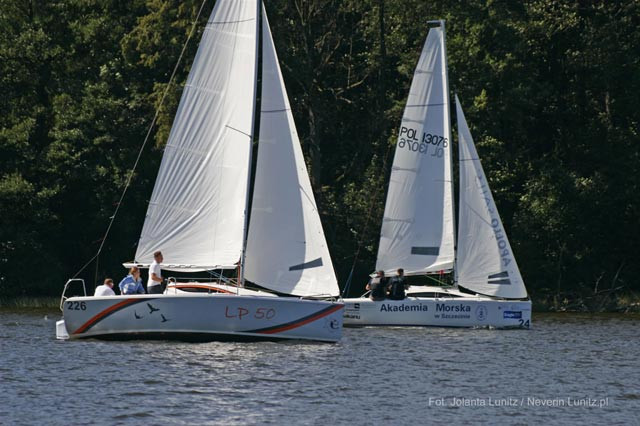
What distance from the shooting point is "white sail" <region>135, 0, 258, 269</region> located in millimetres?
30531

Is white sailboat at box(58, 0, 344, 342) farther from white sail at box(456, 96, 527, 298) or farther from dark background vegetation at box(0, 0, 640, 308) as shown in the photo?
dark background vegetation at box(0, 0, 640, 308)

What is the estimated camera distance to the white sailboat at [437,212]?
3834 centimetres

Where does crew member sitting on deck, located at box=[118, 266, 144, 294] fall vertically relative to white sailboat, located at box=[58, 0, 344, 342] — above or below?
below

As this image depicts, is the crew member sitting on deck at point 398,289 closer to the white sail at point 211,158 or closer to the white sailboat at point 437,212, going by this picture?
the white sailboat at point 437,212

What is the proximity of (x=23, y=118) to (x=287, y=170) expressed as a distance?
2187cm

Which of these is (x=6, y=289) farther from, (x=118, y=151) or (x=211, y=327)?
(x=211, y=327)

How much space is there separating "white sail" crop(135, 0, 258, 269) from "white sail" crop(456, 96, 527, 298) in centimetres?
Answer: 1010

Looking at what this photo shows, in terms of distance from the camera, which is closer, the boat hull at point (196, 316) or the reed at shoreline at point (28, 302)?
the boat hull at point (196, 316)

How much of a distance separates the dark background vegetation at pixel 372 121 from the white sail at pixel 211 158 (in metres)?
18.6

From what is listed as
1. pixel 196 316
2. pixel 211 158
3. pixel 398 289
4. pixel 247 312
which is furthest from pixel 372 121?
pixel 196 316

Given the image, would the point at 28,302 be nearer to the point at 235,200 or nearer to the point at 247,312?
the point at 235,200

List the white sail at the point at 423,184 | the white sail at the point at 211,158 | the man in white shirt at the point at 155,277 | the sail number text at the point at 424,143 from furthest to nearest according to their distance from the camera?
1. the sail number text at the point at 424,143
2. the white sail at the point at 423,184
3. the white sail at the point at 211,158
4. the man in white shirt at the point at 155,277

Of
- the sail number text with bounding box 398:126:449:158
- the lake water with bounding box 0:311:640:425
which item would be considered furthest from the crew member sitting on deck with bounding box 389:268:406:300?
the sail number text with bounding box 398:126:449:158

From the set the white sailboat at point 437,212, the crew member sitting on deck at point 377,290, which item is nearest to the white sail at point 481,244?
the white sailboat at point 437,212
